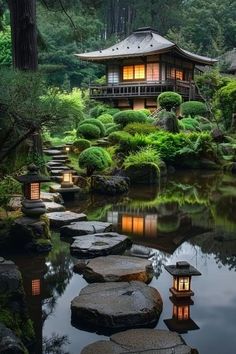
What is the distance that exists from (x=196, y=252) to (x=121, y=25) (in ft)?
186

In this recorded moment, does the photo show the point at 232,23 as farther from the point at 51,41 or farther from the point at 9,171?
the point at 9,171

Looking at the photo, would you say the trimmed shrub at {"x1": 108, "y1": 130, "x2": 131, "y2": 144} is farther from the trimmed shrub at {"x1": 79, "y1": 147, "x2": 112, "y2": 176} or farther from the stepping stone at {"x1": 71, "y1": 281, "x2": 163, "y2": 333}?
the stepping stone at {"x1": 71, "y1": 281, "x2": 163, "y2": 333}

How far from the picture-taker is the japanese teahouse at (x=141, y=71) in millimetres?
31375

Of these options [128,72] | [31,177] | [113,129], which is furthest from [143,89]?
[31,177]

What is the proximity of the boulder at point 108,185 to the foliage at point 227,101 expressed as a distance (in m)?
11.6

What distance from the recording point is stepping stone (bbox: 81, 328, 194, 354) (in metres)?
4.52

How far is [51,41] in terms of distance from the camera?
42.7 metres

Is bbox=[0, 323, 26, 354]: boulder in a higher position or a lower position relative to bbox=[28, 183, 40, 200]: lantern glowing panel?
lower

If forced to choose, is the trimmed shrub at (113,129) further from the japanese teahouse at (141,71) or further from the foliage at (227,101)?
the japanese teahouse at (141,71)

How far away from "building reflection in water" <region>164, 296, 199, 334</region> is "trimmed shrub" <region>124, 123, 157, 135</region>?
48.3ft

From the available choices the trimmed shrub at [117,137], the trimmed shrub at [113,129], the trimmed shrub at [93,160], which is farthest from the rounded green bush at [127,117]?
the trimmed shrub at [93,160]

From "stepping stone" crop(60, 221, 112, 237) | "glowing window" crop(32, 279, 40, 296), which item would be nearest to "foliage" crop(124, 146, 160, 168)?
"stepping stone" crop(60, 221, 112, 237)

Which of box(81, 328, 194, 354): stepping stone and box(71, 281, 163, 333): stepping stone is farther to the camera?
box(71, 281, 163, 333): stepping stone

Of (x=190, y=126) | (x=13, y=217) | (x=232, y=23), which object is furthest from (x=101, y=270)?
(x=232, y=23)
